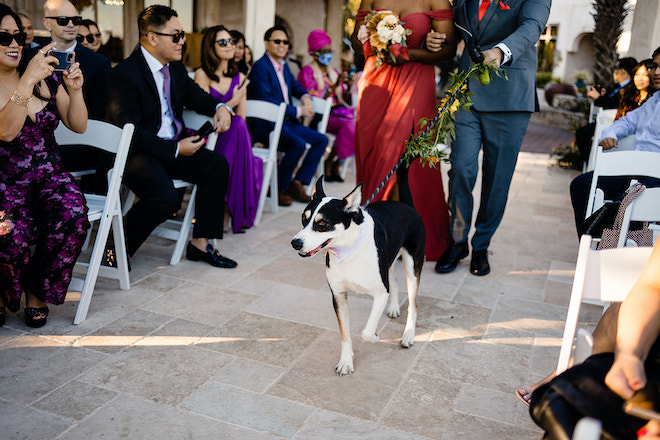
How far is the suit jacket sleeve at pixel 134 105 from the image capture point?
4.27 meters

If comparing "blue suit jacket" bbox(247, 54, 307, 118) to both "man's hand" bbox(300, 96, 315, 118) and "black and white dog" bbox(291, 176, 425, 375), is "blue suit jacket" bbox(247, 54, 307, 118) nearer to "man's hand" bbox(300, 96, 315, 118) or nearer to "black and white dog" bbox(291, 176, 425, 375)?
"man's hand" bbox(300, 96, 315, 118)

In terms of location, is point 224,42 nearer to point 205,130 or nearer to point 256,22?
point 205,130

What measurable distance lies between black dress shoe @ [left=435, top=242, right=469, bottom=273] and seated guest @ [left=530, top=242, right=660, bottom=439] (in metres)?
2.92

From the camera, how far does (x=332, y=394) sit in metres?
2.91

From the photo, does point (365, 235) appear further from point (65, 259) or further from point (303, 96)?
point (303, 96)

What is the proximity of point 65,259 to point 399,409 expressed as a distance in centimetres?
208

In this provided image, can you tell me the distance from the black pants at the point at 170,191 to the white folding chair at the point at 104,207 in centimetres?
36

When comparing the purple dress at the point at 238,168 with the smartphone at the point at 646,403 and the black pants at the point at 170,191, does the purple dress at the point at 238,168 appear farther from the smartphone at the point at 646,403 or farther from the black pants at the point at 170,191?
the smartphone at the point at 646,403

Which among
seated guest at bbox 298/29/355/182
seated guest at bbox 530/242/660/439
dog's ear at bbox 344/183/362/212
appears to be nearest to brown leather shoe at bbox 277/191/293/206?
seated guest at bbox 298/29/355/182

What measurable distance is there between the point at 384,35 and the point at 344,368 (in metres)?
2.38

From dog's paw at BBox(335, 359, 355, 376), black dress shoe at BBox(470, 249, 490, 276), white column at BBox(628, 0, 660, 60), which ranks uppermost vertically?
white column at BBox(628, 0, 660, 60)

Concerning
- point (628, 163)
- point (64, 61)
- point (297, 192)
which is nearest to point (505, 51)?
point (628, 163)

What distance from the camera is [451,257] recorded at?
15.7ft

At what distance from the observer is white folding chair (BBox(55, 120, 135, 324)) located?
3.62 metres
